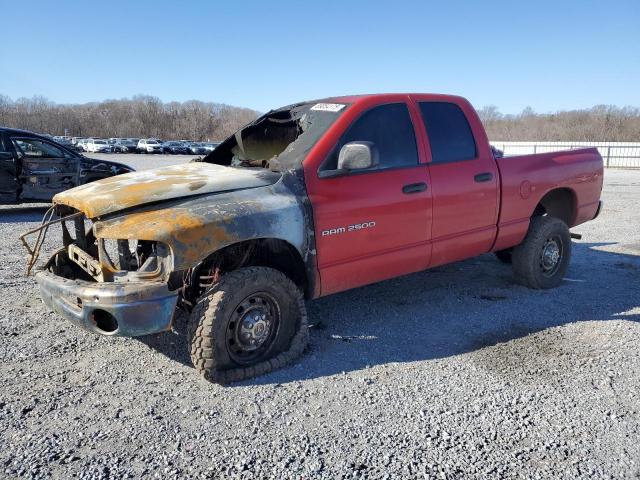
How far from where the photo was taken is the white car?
4919 centimetres

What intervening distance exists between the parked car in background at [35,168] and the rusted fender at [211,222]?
7.93 m

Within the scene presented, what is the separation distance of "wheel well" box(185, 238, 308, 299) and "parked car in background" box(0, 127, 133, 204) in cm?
784

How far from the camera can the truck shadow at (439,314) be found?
3.91 meters

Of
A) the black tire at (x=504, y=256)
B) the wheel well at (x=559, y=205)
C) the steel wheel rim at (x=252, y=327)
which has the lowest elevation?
the black tire at (x=504, y=256)

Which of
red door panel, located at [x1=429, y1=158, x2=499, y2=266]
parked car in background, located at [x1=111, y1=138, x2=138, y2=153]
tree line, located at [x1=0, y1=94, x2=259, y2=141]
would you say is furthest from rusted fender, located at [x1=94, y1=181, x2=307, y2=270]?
tree line, located at [x1=0, y1=94, x2=259, y2=141]

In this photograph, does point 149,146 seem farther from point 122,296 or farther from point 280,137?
point 122,296

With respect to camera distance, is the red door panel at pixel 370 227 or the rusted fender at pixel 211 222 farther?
the red door panel at pixel 370 227

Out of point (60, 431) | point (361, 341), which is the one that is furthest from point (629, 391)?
point (60, 431)

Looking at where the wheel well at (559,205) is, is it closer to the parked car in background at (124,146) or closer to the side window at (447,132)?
the side window at (447,132)

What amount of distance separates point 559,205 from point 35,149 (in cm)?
945

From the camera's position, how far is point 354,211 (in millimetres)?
3885

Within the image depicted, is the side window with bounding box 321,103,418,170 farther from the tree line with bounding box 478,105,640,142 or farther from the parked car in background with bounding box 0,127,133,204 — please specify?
the tree line with bounding box 478,105,640,142

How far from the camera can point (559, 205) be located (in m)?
6.00

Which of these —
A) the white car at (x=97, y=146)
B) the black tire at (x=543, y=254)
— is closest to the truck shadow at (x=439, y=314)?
the black tire at (x=543, y=254)
